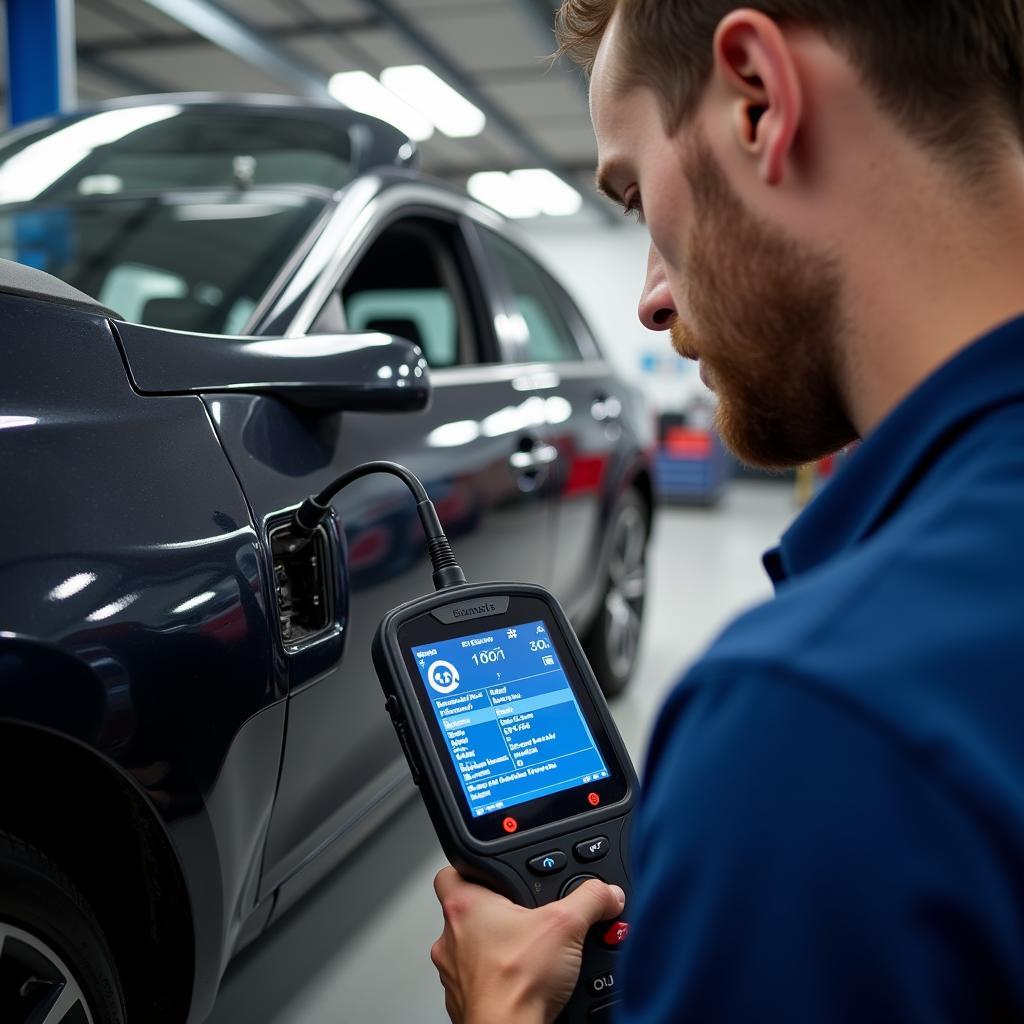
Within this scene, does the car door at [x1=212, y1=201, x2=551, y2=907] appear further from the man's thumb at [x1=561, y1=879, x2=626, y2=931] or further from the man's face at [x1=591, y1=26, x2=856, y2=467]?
the man's face at [x1=591, y1=26, x2=856, y2=467]

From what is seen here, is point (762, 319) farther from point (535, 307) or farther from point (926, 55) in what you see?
point (535, 307)

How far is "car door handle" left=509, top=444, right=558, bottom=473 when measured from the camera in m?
1.94

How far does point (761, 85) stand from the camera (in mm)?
583

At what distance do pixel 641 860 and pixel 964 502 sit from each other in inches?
8.2

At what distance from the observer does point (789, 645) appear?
399mm

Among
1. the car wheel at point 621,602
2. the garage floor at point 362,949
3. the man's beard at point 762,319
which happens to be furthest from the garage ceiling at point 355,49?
the man's beard at point 762,319

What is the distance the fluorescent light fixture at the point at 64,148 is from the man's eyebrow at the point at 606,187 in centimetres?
143

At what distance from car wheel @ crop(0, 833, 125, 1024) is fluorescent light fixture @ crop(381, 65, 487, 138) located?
6.96 metres

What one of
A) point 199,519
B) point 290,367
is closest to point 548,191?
point 290,367

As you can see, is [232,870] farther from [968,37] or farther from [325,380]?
[968,37]

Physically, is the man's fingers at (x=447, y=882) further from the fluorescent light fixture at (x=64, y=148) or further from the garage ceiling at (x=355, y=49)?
the garage ceiling at (x=355, y=49)

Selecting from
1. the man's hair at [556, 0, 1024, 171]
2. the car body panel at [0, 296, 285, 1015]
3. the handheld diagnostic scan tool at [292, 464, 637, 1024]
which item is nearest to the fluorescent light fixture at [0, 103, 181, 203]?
the car body panel at [0, 296, 285, 1015]

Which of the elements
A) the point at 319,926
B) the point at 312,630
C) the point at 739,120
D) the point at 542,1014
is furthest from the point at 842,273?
the point at 319,926

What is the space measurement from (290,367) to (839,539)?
0.82 metres
